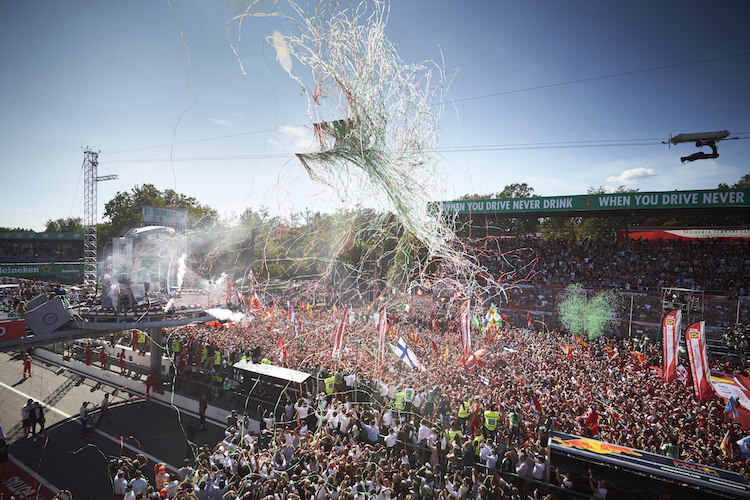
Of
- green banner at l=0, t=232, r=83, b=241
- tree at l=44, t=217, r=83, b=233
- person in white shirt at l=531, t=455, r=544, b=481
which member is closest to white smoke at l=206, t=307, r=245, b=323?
person in white shirt at l=531, t=455, r=544, b=481

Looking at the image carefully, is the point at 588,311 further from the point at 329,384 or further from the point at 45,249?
the point at 45,249

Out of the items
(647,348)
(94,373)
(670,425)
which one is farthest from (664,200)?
(94,373)

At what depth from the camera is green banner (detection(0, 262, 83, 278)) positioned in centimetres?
3731

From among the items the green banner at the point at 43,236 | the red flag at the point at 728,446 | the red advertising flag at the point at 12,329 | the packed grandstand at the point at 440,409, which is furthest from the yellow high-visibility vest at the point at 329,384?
the green banner at the point at 43,236

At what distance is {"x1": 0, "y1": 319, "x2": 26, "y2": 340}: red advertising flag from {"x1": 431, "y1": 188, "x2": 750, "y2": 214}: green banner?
18.7 m

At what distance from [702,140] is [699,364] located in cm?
960

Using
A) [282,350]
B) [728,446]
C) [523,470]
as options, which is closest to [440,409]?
[523,470]

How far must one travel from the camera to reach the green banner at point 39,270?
122 ft

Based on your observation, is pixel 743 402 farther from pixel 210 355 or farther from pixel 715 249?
pixel 210 355

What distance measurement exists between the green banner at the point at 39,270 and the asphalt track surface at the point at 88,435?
31964mm

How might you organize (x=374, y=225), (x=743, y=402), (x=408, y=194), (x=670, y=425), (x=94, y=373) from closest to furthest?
1. (x=408, y=194)
2. (x=374, y=225)
3. (x=670, y=425)
4. (x=743, y=402)
5. (x=94, y=373)

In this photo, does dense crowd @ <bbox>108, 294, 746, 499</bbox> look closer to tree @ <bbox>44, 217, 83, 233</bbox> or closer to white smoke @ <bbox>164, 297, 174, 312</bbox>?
white smoke @ <bbox>164, 297, 174, 312</bbox>

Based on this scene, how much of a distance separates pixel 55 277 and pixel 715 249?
61.2 m

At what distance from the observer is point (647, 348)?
16.4 metres
